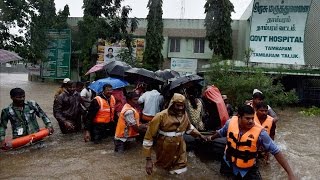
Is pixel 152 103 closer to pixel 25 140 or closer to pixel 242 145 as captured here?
pixel 25 140

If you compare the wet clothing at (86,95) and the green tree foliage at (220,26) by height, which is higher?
the green tree foliage at (220,26)

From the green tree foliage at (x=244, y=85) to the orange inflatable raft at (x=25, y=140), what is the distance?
26.0ft

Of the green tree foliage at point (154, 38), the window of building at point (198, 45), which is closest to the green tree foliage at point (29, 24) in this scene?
→ the green tree foliage at point (154, 38)

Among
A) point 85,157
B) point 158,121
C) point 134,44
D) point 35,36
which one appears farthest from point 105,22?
point 158,121

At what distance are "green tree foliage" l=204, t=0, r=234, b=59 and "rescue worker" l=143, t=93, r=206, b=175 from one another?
17.3 m

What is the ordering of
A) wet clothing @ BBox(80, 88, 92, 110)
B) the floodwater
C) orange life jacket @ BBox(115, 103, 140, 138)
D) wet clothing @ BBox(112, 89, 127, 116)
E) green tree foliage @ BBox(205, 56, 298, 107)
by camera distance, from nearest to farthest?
the floodwater < orange life jacket @ BBox(115, 103, 140, 138) < wet clothing @ BBox(112, 89, 127, 116) < wet clothing @ BBox(80, 88, 92, 110) < green tree foliage @ BBox(205, 56, 298, 107)

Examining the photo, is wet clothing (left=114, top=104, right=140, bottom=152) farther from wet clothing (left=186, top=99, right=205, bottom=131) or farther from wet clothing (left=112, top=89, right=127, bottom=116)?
wet clothing (left=186, top=99, right=205, bottom=131)

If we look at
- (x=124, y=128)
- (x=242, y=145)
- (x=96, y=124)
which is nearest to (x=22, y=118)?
(x=96, y=124)

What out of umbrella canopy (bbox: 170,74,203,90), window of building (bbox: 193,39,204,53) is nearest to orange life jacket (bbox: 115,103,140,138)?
umbrella canopy (bbox: 170,74,203,90)

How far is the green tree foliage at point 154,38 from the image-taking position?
75.5ft

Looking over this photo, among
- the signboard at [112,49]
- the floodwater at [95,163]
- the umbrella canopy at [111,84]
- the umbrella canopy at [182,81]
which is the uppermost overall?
the signboard at [112,49]

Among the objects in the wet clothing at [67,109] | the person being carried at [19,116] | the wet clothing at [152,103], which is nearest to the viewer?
the person being carried at [19,116]

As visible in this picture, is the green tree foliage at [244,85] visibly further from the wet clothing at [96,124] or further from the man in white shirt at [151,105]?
the wet clothing at [96,124]

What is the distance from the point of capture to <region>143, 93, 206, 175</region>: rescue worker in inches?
184
